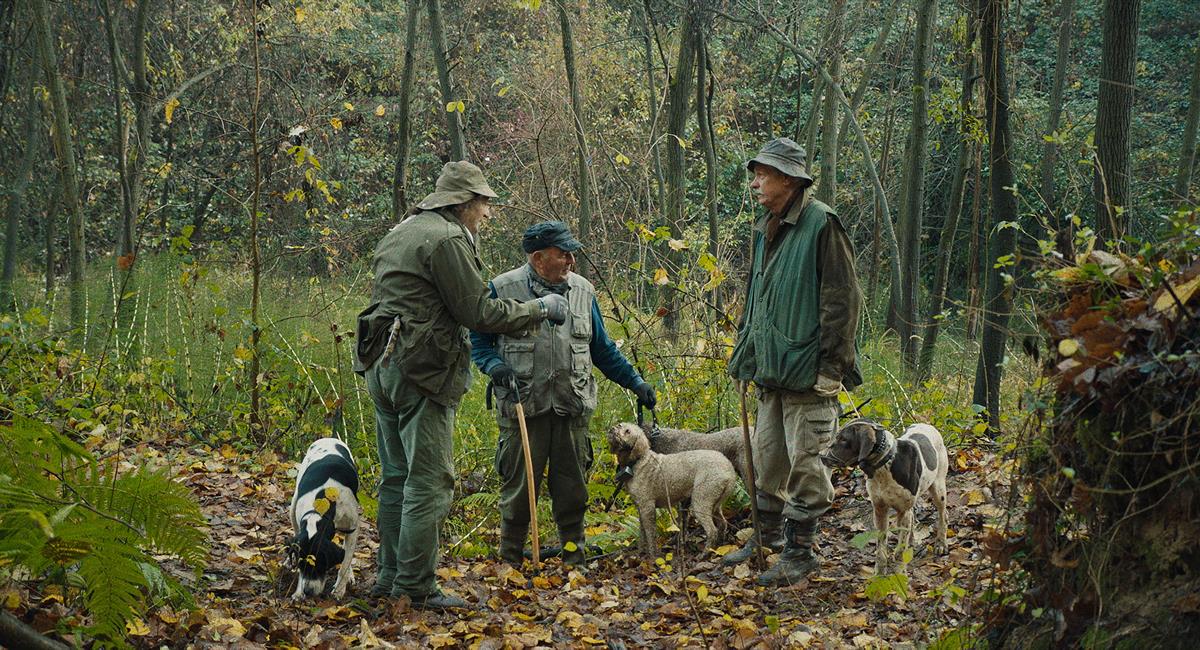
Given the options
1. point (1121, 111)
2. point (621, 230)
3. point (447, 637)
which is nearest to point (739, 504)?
point (447, 637)

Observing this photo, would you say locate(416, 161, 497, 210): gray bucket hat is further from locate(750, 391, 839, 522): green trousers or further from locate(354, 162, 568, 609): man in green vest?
locate(750, 391, 839, 522): green trousers

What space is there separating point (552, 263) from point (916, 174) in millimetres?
6622

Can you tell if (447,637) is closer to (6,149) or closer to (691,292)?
(691,292)

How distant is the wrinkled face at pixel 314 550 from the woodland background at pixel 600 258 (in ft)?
0.57

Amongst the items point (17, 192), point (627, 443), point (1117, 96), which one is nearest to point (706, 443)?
point (627, 443)

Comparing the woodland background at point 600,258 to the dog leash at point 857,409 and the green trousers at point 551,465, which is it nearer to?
the dog leash at point 857,409

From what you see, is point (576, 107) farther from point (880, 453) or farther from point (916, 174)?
point (880, 453)

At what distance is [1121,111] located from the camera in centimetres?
691

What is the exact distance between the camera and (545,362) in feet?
22.2

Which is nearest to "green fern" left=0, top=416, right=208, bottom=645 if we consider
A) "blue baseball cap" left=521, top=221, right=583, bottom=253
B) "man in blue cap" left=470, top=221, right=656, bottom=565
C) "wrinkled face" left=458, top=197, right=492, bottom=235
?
"wrinkled face" left=458, top=197, right=492, bottom=235

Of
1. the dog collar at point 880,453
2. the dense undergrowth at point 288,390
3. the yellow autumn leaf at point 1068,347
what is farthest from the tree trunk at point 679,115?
the yellow autumn leaf at point 1068,347

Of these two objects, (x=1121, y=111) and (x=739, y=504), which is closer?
(x=1121, y=111)

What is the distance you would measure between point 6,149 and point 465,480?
13026mm

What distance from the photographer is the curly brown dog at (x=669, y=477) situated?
7.06 metres
